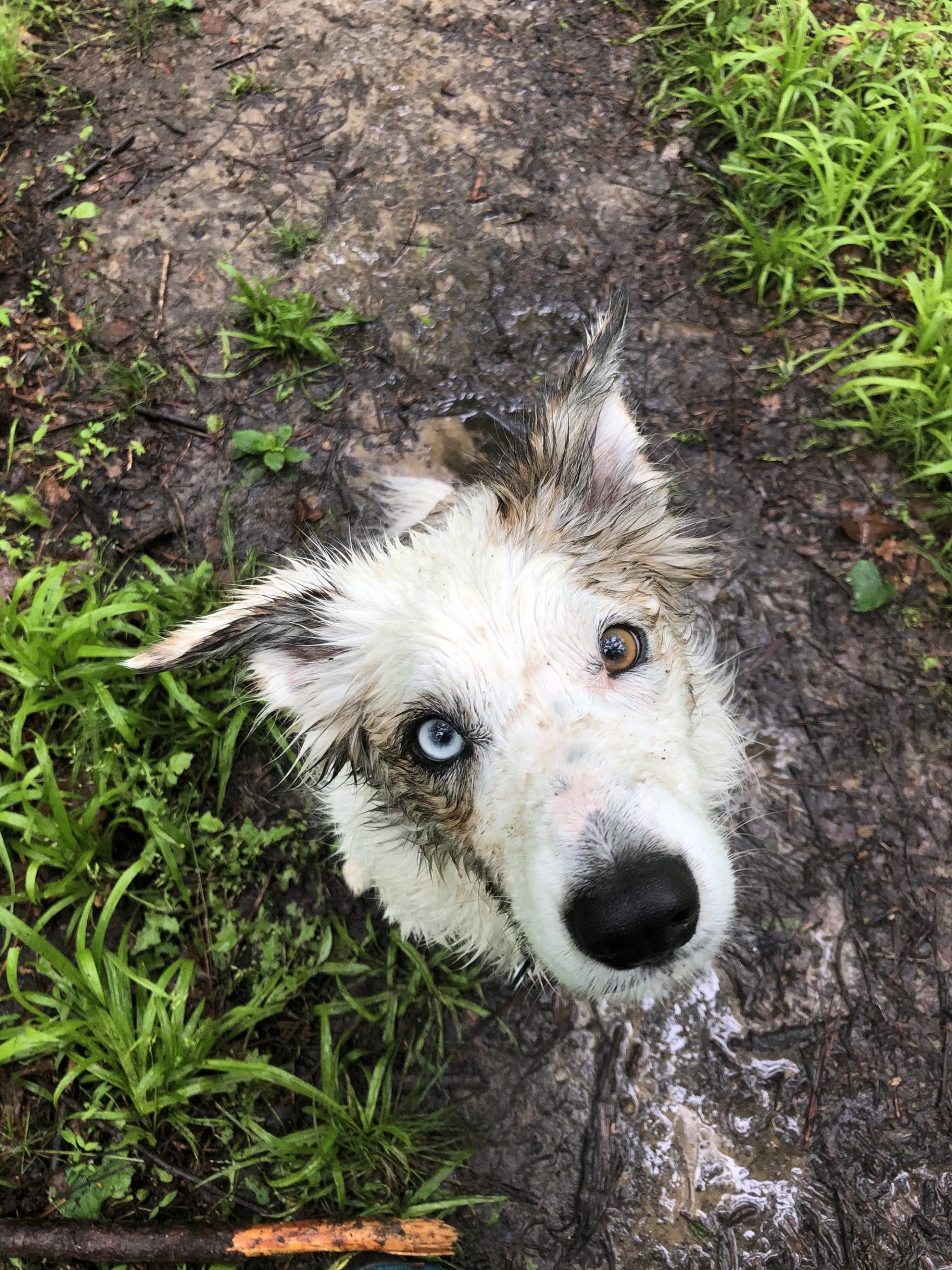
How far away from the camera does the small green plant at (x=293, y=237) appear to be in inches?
162

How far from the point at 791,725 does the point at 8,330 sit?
4.57 meters

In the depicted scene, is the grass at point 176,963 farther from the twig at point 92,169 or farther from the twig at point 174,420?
the twig at point 92,169

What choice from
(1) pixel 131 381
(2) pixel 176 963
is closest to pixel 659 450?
(1) pixel 131 381

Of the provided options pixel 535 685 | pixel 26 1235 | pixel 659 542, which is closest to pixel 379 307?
pixel 659 542

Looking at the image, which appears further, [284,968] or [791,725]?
[791,725]

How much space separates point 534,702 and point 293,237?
3465 mm

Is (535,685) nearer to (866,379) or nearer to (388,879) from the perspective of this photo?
(388,879)

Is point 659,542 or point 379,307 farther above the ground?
point 379,307

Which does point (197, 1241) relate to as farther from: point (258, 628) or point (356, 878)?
point (258, 628)

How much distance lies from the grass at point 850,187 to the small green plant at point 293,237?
7.29ft

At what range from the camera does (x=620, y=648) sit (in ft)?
7.09

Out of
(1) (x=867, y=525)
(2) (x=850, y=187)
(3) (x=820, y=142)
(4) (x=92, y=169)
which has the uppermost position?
(4) (x=92, y=169)

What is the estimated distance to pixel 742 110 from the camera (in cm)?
425

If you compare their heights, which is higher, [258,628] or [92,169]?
[92,169]
